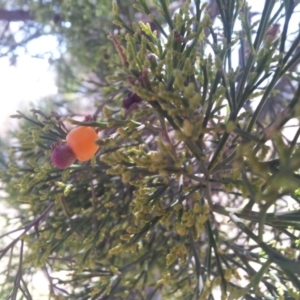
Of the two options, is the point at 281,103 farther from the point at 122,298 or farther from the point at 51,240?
the point at 51,240

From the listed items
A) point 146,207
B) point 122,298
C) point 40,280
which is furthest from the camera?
point 40,280

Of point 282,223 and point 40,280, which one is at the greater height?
point 40,280

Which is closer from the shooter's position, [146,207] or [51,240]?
[146,207]

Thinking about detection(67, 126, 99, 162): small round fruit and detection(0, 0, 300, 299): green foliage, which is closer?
detection(0, 0, 300, 299): green foliage

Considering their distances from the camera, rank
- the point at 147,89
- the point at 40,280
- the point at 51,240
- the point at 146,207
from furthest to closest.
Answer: the point at 40,280 → the point at 51,240 → the point at 146,207 → the point at 147,89

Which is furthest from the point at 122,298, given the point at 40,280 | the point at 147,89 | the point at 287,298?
the point at 40,280

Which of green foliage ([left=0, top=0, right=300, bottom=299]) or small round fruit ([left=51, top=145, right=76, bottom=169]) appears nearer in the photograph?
green foliage ([left=0, top=0, right=300, bottom=299])

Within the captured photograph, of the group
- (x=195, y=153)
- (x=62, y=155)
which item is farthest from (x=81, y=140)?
(x=195, y=153)

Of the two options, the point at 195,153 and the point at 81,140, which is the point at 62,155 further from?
the point at 195,153

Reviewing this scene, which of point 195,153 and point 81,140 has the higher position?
point 81,140

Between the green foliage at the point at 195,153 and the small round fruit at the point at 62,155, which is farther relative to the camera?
the small round fruit at the point at 62,155

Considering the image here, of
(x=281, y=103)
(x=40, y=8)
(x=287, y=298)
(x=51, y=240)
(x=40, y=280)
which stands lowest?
(x=287, y=298)
